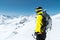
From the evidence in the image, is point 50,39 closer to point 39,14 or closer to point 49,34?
point 49,34

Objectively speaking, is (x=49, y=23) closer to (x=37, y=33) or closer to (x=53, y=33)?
(x=37, y=33)

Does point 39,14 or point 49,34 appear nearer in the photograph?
point 39,14

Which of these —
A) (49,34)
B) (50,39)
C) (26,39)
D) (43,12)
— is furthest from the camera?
(26,39)

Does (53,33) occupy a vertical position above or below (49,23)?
above

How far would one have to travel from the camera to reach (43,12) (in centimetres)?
819

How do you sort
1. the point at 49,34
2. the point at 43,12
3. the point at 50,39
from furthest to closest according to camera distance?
the point at 49,34 → the point at 50,39 → the point at 43,12

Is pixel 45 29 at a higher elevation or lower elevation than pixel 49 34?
lower

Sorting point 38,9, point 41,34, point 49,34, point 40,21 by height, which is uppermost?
point 49,34

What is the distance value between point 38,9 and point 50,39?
618 centimetres

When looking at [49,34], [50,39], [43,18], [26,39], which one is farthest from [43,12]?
[26,39]

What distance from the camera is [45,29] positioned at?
331 inches

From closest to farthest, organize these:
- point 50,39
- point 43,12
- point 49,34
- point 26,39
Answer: point 43,12 < point 50,39 < point 49,34 < point 26,39

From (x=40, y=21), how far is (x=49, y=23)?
1.64ft

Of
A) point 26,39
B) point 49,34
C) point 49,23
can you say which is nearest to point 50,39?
point 49,34
